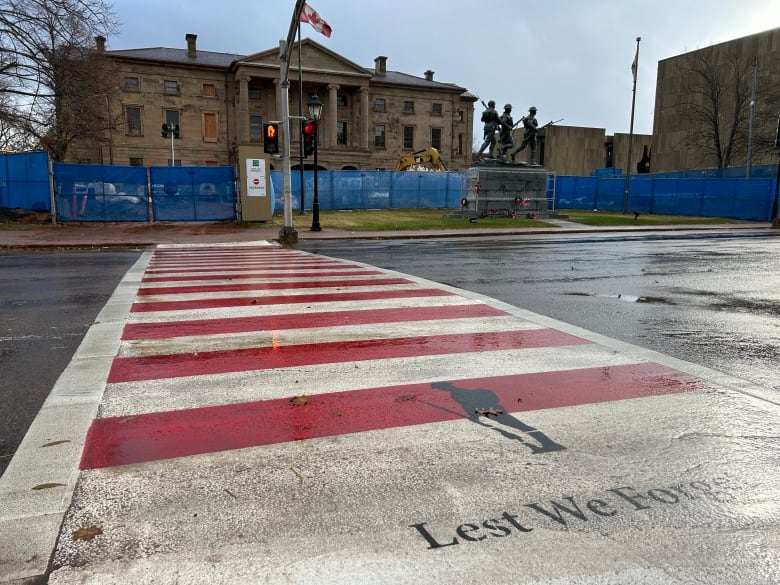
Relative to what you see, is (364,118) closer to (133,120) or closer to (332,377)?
(133,120)

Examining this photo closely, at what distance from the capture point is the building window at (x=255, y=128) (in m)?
60.0

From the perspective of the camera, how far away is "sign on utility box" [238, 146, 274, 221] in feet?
82.9

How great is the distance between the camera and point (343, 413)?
3.75 metres

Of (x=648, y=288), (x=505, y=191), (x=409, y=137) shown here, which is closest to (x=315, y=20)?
(x=648, y=288)

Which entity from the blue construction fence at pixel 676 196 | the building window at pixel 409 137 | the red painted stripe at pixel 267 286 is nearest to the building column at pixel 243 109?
the building window at pixel 409 137

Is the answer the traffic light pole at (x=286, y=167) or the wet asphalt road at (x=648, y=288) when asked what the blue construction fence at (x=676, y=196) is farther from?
the traffic light pole at (x=286, y=167)

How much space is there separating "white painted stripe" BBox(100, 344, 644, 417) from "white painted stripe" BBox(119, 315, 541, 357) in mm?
838

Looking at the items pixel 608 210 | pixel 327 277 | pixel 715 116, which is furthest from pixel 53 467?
pixel 715 116

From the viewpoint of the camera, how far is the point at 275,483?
9.39 feet

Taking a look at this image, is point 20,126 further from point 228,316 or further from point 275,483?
point 275,483

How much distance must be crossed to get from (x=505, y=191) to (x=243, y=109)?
1369 inches

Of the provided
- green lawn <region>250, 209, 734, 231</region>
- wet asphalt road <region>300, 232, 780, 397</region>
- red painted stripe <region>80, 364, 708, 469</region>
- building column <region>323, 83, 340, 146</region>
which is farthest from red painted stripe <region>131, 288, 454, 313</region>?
building column <region>323, 83, 340, 146</region>

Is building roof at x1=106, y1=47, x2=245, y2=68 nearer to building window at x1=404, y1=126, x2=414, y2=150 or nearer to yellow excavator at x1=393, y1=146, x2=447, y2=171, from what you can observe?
building window at x1=404, y1=126, x2=414, y2=150

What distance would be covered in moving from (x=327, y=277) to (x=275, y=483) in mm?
7621
